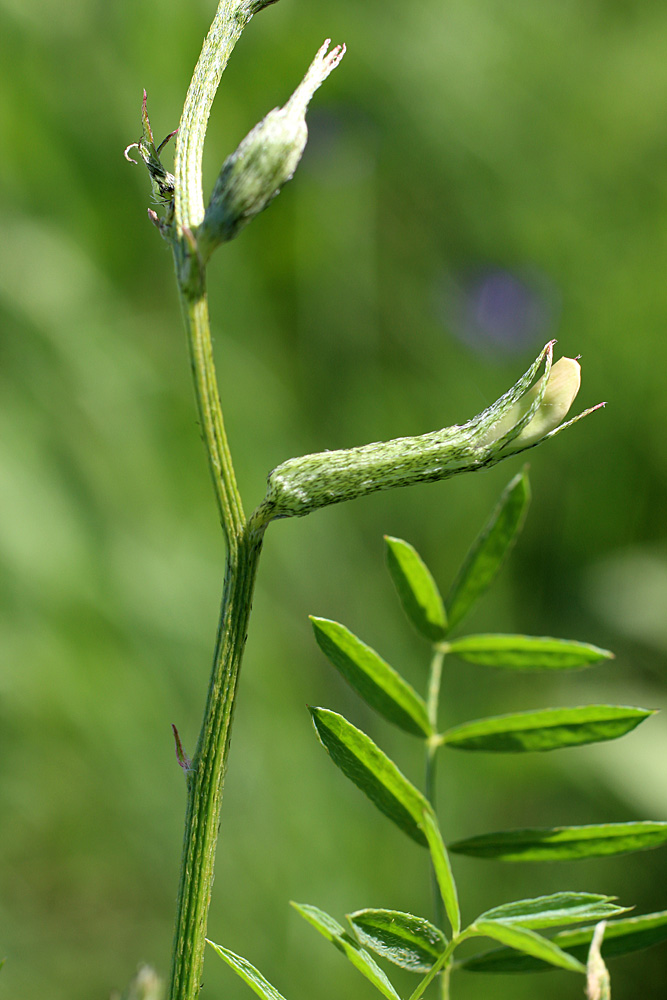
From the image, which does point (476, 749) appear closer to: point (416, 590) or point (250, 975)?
point (416, 590)

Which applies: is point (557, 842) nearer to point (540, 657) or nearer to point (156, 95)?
point (540, 657)

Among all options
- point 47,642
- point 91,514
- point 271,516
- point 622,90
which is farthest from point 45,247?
point 271,516

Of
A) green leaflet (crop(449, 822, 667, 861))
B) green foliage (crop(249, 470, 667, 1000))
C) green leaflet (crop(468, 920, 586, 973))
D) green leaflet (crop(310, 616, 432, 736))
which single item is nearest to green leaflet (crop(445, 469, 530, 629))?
green foliage (crop(249, 470, 667, 1000))

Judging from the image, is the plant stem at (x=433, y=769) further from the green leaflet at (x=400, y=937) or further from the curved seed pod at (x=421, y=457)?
the curved seed pod at (x=421, y=457)

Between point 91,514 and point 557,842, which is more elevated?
point 91,514

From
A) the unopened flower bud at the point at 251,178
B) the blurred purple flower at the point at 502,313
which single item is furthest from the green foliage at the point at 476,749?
the blurred purple flower at the point at 502,313

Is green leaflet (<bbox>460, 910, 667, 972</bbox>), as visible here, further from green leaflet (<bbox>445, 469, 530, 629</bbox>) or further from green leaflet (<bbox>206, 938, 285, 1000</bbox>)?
green leaflet (<bbox>445, 469, 530, 629</bbox>)

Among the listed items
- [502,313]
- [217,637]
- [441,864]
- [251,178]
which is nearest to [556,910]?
[441,864]
